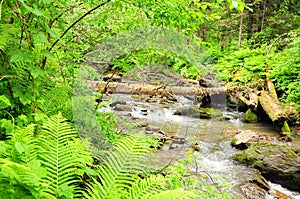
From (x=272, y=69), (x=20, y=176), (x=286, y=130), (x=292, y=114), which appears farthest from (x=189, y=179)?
(x=272, y=69)

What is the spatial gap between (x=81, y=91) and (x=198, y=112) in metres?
7.29

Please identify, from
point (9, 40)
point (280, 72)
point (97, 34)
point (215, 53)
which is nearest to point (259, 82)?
point (280, 72)

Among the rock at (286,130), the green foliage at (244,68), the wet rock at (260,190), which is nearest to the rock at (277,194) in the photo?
the wet rock at (260,190)

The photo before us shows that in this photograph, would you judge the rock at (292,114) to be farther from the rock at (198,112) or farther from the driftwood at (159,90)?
the driftwood at (159,90)

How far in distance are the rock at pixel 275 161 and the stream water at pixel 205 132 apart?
0.52ft

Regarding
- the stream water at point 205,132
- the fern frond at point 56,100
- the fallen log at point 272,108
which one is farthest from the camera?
the fallen log at point 272,108

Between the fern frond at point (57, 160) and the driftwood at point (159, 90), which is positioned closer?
the fern frond at point (57, 160)

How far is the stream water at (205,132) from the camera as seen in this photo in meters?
4.93

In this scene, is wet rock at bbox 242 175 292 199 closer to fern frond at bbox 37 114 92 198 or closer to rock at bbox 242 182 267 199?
rock at bbox 242 182 267 199

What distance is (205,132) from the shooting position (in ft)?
25.6

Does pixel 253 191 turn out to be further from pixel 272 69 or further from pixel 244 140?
pixel 272 69

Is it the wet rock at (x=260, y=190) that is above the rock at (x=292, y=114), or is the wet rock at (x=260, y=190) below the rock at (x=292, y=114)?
below

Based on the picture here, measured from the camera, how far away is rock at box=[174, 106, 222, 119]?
30.2ft

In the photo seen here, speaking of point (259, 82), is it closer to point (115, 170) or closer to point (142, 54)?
point (142, 54)
